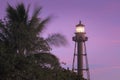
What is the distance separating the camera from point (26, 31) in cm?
2706

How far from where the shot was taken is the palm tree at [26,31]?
88.2 ft

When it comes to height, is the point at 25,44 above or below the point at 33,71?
above

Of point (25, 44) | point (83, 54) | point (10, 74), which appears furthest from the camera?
point (83, 54)

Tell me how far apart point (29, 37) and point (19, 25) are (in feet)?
3.36

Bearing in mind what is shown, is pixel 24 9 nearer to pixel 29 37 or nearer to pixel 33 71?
pixel 29 37

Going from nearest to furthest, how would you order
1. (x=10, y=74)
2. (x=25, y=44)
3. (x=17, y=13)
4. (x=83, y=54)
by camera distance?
(x=10, y=74) → (x=25, y=44) → (x=17, y=13) → (x=83, y=54)

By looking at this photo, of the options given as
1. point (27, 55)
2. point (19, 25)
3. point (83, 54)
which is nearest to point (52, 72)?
point (27, 55)

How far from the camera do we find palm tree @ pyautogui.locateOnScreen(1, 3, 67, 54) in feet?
88.2

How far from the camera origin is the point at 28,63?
25.5m

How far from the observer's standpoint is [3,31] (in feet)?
90.7

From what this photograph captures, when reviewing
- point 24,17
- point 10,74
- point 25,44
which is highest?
point 24,17

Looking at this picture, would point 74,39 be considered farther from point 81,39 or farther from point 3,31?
point 3,31

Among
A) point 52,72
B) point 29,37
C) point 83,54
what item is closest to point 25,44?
point 29,37

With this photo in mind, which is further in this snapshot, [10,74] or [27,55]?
[27,55]
